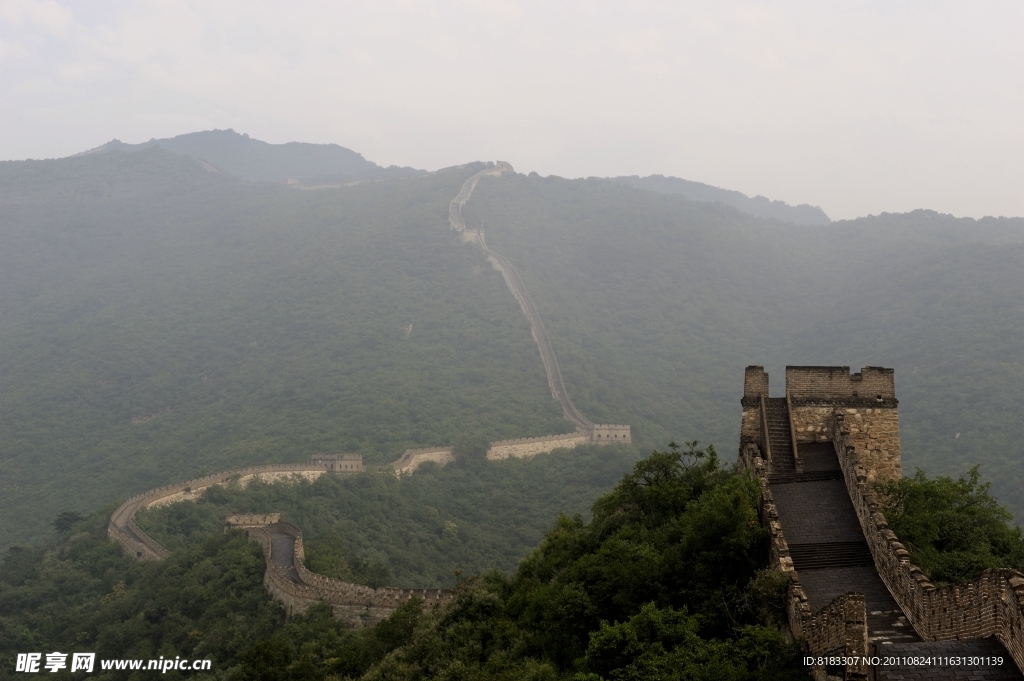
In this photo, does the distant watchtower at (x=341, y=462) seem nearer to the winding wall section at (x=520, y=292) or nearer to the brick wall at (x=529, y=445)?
the brick wall at (x=529, y=445)

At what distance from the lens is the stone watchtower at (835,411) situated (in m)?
23.5

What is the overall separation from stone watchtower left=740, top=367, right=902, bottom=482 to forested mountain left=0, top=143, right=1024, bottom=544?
36.3 metres

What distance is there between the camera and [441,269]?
140500mm

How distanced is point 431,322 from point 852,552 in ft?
359

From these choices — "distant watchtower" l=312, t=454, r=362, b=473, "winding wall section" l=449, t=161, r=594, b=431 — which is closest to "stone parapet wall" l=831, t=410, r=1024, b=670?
"distant watchtower" l=312, t=454, r=362, b=473

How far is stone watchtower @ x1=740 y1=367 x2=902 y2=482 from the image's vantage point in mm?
23531

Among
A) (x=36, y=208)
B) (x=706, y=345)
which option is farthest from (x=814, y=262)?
(x=36, y=208)

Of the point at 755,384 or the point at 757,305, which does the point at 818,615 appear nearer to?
the point at 755,384

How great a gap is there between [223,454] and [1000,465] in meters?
52.7

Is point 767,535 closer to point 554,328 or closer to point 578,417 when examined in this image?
point 578,417

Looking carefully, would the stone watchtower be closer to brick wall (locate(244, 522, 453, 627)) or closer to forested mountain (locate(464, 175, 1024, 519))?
brick wall (locate(244, 522, 453, 627))

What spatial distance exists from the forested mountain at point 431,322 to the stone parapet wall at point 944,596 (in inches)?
1653

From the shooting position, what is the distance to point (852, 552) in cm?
1822

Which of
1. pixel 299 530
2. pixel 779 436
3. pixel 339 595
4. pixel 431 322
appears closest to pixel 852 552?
pixel 779 436
